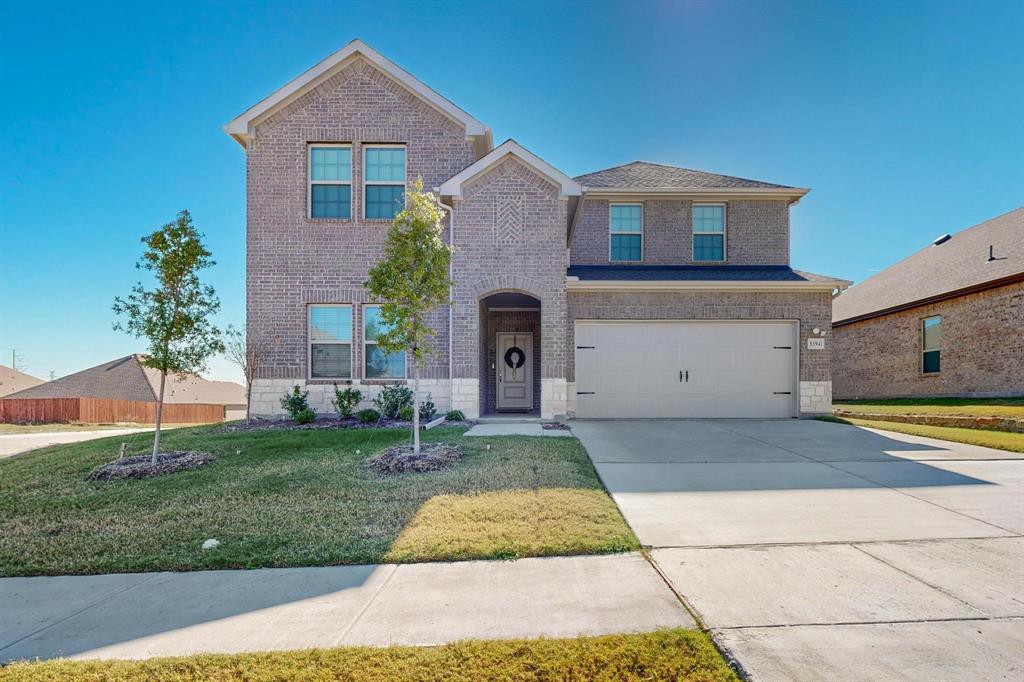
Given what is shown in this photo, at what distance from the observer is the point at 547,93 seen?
46.2ft

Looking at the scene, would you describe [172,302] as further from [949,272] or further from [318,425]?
[949,272]

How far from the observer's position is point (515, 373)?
49.4 ft

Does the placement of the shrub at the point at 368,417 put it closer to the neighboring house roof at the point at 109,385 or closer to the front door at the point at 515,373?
the front door at the point at 515,373

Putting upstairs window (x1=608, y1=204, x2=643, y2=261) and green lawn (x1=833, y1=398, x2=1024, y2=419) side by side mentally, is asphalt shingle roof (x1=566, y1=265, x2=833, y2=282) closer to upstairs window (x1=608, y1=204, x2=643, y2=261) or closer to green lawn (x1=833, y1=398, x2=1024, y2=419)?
upstairs window (x1=608, y1=204, x2=643, y2=261)

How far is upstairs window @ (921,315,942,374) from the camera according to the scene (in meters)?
16.9

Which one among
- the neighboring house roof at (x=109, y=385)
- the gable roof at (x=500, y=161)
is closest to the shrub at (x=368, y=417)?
the gable roof at (x=500, y=161)

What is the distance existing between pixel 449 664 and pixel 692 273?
12.7 meters

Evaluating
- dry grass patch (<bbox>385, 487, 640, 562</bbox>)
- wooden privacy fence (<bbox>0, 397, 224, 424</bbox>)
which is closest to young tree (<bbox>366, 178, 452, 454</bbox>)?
dry grass patch (<bbox>385, 487, 640, 562</bbox>)

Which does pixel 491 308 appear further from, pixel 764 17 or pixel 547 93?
pixel 764 17

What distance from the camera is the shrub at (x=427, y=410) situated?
11359 millimetres

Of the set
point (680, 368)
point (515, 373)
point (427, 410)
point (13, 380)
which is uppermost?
point (680, 368)

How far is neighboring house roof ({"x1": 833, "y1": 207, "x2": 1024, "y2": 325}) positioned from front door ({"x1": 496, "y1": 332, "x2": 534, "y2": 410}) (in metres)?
14.2

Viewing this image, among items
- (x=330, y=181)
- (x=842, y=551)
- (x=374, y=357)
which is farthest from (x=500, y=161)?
(x=842, y=551)

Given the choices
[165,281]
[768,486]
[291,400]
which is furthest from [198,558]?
[291,400]
